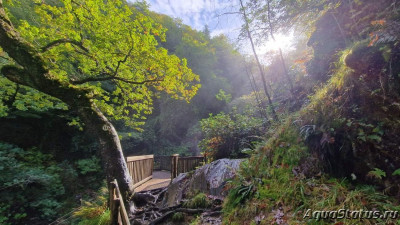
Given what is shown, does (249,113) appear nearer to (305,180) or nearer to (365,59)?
(365,59)

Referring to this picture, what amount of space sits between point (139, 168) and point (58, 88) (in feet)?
12.9

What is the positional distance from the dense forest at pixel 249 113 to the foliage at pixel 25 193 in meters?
0.05

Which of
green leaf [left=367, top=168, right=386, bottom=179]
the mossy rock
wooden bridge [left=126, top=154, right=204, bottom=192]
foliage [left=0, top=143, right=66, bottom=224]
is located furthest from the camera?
foliage [left=0, top=143, right=66, bottom=224]

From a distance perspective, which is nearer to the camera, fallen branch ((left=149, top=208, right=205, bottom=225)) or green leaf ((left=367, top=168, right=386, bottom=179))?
green leaf ((left=367, top=168, right=386, bottom=179))

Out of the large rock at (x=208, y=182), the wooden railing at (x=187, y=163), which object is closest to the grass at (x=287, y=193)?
the large rock at (x=208, y=182)

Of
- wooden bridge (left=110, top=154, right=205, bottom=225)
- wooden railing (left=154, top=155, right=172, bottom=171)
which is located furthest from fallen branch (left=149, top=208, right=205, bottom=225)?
wooden railing (left=154, top=155, right=172, bottom=171)

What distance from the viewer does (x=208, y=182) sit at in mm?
4512

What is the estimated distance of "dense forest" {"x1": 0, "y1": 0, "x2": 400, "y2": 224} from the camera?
99.2 inches

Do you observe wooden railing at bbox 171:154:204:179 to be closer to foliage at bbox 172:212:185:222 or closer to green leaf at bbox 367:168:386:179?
foliage at bbox 172:212:185:222

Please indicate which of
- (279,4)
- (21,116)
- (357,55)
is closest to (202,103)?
(279,4)

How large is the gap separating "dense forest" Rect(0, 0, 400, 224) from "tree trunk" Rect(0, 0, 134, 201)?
1.0 inches

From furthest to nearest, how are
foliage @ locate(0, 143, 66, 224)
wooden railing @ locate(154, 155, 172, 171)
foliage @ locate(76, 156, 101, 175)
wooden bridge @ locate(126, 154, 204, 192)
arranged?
→ wooden railing @ locate(154, 155, 172, 171) → foliage @ locate(76, 156, 101, 175) → foliage @ locate(0, 143, 66, 224) → wooden bridge @ locate(126, 154, 204, 192)

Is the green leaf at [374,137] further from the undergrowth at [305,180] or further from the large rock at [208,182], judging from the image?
the large rock at [208,182]

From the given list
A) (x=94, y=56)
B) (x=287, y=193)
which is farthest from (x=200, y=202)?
(x=94, y=56)
